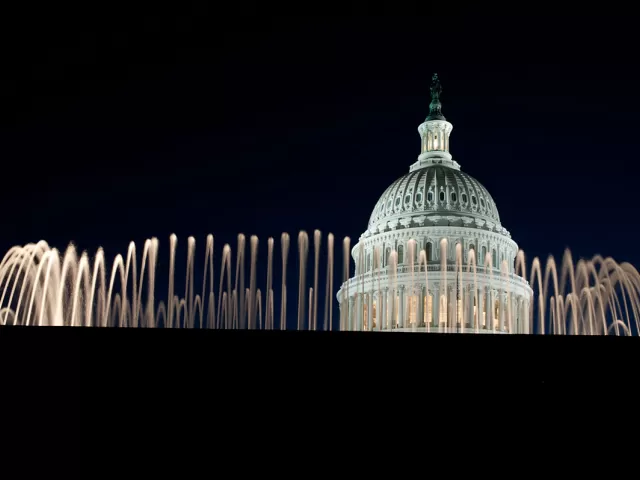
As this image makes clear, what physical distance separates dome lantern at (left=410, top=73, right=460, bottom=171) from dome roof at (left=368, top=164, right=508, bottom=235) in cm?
413

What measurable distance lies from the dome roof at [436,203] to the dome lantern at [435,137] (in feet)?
13.6

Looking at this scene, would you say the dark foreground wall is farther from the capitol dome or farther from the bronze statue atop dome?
the bronze statue atop dome

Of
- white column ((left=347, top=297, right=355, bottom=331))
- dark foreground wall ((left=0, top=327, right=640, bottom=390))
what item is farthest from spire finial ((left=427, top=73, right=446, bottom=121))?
dark foreground wall ((left=0, top=327, right=640, bottom=390))

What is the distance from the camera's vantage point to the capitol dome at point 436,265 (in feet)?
293

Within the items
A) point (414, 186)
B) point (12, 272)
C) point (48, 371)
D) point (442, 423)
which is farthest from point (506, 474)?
point (414, 186)

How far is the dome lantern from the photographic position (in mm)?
108375

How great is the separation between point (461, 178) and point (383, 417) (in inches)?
3340

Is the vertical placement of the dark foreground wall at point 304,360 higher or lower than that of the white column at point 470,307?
lower

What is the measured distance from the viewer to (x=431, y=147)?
111m

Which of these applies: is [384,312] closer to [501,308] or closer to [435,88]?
[501,308]

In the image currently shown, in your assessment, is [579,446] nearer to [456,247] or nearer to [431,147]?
[456,247]

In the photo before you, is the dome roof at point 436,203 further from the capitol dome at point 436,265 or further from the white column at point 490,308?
the white column at point 490,308

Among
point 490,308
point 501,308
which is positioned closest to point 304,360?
point 490,308

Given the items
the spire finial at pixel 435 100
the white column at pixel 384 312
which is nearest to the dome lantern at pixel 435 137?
the spire finial at pixel 435 100
